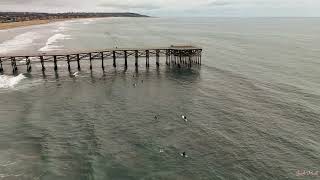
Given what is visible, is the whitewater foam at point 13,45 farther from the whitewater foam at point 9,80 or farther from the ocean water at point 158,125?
the ocean water at point 158,125

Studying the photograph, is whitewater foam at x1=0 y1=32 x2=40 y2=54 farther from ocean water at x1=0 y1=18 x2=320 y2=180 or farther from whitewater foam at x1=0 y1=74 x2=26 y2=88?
Result: ocean water at x1=0 y1=18 x2=320 y2=180

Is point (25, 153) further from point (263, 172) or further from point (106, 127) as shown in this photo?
point (263, 172)

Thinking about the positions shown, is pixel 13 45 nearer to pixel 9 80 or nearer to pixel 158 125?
pixel 9 80

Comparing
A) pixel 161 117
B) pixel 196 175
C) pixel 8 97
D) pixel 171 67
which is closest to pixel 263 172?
pixel 196 175

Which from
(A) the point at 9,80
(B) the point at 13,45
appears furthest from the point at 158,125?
(B) the point at 13,45

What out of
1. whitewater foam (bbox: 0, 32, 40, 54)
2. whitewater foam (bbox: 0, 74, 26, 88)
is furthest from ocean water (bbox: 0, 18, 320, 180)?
whitewater foam (bbox: 0, 32, 40, 54)
